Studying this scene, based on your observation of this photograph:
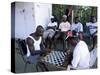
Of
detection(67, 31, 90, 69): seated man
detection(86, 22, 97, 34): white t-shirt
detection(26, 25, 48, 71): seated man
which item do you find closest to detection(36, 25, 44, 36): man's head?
detection(26, 25, 48, 71): seated man

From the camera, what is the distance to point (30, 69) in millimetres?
1792

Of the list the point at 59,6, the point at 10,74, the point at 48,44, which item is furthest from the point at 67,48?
the point at 10,74

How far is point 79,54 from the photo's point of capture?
1.97m

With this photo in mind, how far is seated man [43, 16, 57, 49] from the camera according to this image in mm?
1859

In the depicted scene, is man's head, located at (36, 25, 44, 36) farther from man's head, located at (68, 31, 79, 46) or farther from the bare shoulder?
man's head, located at (68, 31, 79, 46)

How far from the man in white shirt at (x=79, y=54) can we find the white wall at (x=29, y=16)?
0.31m

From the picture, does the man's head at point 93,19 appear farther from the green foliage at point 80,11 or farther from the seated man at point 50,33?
the seated man at point 50,33

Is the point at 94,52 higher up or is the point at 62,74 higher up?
the point at 94,52

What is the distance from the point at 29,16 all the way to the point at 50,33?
24 centimetres

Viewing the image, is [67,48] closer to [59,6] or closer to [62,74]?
[62,74]

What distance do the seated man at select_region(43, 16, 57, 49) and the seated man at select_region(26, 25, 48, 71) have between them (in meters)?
0.05

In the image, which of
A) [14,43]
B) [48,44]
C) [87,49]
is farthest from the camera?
[87,49]

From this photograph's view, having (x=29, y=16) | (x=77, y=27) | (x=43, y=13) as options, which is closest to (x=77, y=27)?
(x=77, y=27)

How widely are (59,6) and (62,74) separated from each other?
0.60 m
